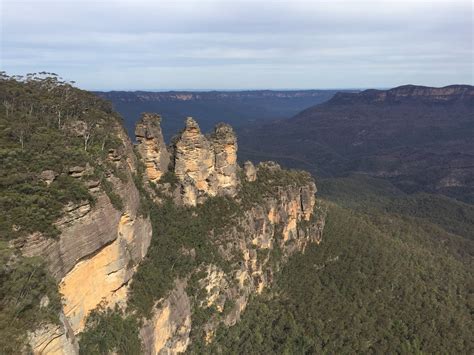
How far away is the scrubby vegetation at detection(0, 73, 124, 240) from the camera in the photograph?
23547mm

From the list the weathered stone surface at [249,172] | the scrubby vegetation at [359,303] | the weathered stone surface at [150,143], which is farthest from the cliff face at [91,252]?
the weathered stone surface at [249,172]

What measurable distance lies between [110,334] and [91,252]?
7.22 m

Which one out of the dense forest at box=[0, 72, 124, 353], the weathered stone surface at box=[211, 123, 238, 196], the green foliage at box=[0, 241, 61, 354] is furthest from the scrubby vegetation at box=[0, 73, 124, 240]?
the weathered stone surface at box=[211, 123, 238, 196]

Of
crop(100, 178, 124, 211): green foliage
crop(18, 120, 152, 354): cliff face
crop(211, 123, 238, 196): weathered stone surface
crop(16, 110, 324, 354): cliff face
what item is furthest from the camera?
crop(211, 123, 238, 196): weathered stone surface

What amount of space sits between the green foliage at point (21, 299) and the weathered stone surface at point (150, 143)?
2684cm

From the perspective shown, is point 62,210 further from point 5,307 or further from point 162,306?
point 162,306

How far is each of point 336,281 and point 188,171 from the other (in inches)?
1063

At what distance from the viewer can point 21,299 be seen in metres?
19.0

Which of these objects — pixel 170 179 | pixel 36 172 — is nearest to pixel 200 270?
pixel 170 179

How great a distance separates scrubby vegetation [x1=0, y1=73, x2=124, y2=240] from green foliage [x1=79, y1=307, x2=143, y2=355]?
888 cm

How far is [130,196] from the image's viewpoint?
33906mm

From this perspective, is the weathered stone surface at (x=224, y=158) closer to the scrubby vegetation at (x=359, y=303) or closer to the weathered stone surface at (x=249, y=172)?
the weathered stone surface at (x=249, y=172)

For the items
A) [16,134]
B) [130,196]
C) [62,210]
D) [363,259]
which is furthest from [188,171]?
[363,259]

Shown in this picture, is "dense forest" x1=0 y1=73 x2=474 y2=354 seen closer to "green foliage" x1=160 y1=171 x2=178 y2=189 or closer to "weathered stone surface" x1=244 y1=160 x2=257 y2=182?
"green foliage" x1=160 y1=171 x2=178 y2=189
